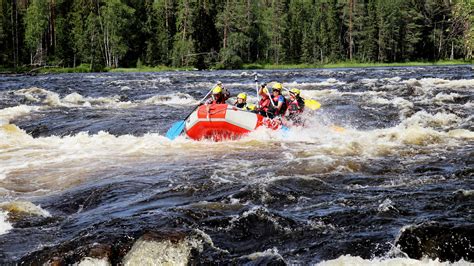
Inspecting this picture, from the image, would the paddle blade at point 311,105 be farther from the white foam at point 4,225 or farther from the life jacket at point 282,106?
the white foam at point 4,225

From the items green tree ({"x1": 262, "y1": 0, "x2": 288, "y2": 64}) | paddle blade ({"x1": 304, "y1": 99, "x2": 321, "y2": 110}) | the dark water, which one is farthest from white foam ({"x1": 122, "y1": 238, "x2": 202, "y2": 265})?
green tree ({"x1": 262, "y1": 0, "x2": 288, "y2": 64})

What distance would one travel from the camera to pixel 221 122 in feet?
43.2

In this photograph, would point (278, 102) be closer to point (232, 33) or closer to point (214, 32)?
point (232, 33)

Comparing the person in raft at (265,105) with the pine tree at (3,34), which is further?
the pine tree at (3,34)

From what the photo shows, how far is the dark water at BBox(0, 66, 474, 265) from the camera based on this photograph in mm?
6059

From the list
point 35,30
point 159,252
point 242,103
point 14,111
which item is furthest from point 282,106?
point 35,30

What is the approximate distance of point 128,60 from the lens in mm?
70375

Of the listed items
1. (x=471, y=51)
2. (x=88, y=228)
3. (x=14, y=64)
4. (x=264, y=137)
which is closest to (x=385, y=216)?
(x=88, y=228)

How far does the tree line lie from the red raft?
48249 millimetres

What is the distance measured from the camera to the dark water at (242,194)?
6.06 m

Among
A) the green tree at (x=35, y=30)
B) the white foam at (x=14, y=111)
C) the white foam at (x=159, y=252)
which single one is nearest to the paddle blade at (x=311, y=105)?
the white foam at (x=14, y=111)

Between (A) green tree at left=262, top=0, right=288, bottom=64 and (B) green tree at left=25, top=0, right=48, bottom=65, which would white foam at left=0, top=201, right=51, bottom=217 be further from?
(A) green tree at left=262, top=0, right=288, bottom=64

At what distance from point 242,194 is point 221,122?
5.05 metres

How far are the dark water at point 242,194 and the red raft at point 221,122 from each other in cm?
29
